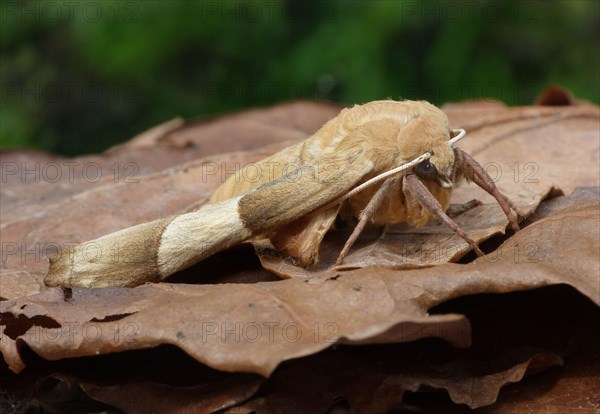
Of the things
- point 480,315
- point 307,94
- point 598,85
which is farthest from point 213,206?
point 598,85

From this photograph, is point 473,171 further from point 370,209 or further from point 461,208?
point 370,209

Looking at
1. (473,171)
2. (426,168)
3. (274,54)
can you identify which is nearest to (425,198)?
(426,168)

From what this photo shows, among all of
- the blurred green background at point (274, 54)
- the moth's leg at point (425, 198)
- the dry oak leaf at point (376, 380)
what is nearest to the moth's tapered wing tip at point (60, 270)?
the dry oak leaf at point (376, 380)

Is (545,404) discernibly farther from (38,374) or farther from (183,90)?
(183,90)

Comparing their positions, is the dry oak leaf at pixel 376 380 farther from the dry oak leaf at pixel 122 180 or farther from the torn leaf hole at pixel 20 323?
the dry oak leaf at pixel 122 180

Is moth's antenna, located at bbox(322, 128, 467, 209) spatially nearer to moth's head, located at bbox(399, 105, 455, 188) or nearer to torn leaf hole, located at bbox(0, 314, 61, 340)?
moth's head, located at bbox(399, 105, 455, 188)

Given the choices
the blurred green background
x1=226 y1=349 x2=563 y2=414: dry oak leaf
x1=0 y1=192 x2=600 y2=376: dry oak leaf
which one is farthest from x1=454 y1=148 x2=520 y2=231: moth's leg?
the blurred green background
